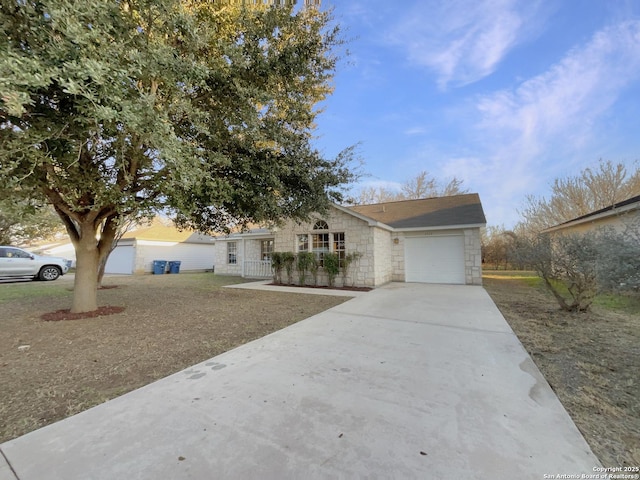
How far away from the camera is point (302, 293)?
10.2 meters

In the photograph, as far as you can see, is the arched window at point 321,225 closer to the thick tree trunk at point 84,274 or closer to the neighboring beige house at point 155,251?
the thick tree trunk at point 84,274

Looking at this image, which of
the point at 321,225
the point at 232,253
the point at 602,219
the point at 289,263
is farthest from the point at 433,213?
the point at 232,253

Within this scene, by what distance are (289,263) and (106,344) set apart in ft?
27.5

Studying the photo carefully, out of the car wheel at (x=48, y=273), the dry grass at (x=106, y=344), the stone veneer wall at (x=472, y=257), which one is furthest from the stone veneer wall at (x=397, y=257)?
the car wheel at (x=48, y=273)

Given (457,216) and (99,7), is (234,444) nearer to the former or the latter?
(99,7)

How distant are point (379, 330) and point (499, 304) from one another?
4.63 m

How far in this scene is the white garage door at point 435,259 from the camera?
12.2 m

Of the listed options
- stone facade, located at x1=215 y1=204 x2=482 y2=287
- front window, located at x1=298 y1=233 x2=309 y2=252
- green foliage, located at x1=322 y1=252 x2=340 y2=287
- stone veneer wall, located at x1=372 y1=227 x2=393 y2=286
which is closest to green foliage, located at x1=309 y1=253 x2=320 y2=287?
stone facade, located at x1=215 y1=204 x2=482 y2=287

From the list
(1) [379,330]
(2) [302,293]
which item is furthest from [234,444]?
(2) [302,293]

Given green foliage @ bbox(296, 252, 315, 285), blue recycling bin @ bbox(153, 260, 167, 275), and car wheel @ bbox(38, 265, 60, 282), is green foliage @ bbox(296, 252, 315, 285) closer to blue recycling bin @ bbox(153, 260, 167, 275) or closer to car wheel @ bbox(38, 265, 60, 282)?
blue recycling bin @ bbox(153, 260, 167, 275)

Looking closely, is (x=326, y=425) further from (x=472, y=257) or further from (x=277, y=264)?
(x=472, y=257)

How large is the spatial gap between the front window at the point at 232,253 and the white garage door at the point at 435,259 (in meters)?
10.3

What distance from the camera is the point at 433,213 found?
13.6 m

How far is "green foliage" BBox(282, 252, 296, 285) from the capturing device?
494 inches
